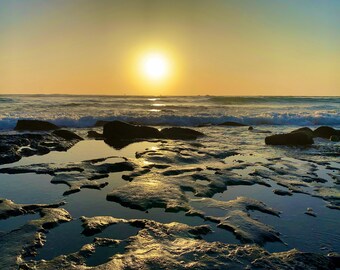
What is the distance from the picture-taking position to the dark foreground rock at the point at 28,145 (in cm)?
1392

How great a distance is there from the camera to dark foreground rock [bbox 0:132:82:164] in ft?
45.7

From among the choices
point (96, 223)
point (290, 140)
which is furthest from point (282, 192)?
point (290, 140)

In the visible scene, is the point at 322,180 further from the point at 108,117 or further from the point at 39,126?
the point at 108,117

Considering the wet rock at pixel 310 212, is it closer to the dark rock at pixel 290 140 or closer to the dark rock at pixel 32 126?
the dark rock at pixel 290 140

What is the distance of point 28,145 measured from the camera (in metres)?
16.2

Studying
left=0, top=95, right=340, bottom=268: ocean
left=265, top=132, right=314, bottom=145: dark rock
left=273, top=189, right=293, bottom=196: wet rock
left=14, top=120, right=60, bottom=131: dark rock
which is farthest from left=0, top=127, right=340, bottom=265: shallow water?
left=14, top=120, right=60, bottom=131: dark rock

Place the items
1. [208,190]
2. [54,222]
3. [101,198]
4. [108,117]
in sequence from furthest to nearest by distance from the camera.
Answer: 1. [108,117]
2. [208,190]
3. [101,198]
4. [54,222]

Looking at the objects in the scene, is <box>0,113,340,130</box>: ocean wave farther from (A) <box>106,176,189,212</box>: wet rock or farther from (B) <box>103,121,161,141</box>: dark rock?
(A) <box>106,176,189,212</box>: wet rock

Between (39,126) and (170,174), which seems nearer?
(170,174)

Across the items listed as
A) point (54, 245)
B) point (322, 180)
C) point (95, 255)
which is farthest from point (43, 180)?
point (322, 180)

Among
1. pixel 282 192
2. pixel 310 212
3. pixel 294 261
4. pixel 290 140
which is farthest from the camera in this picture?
pixel 290 140

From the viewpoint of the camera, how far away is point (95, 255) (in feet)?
18.6

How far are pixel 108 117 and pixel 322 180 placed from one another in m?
26.3

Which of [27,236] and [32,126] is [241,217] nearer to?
[27,236]
